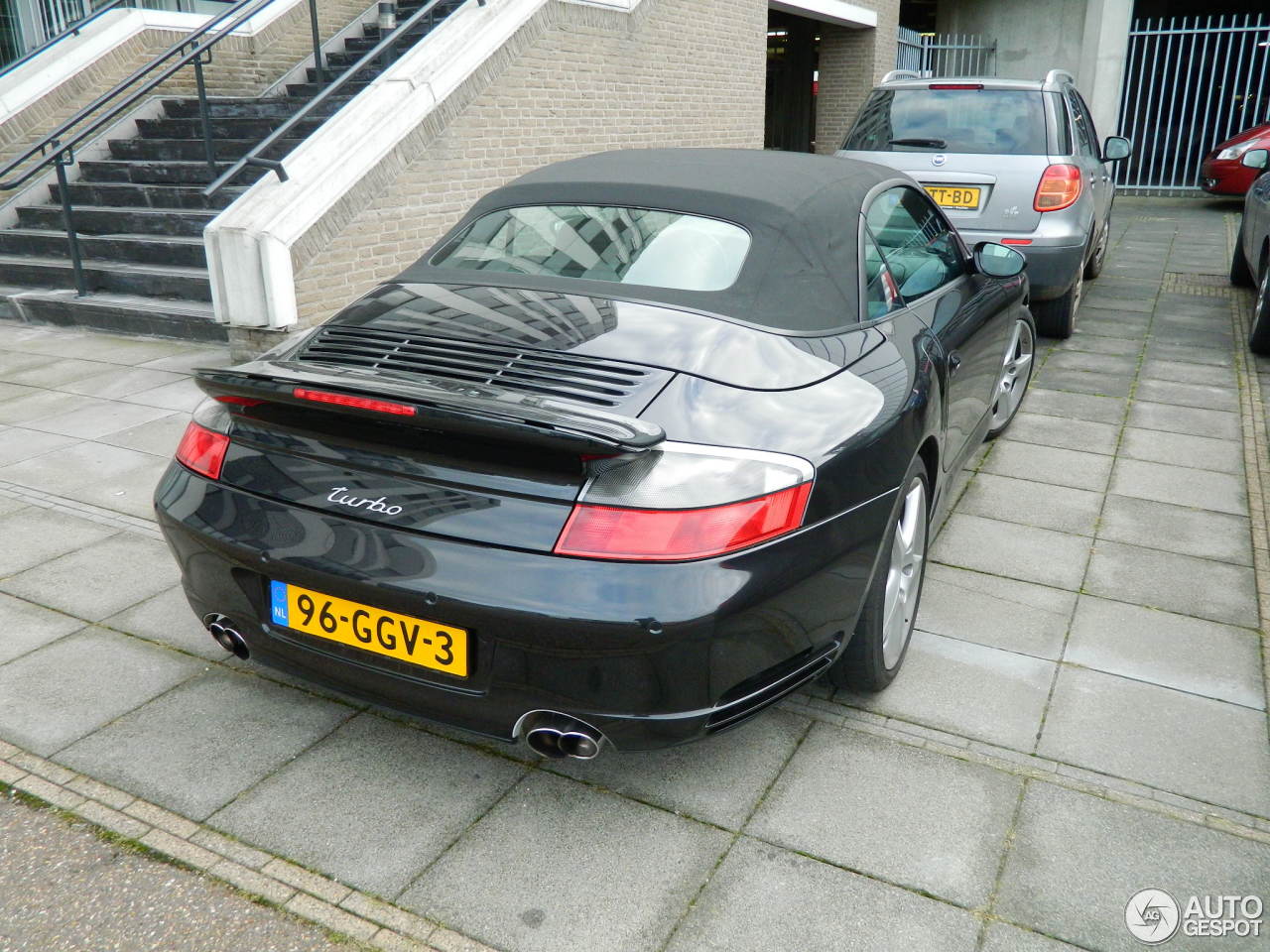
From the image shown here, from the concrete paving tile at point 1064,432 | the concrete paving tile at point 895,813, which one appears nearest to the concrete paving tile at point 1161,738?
the concrete paving tile at point 895,813

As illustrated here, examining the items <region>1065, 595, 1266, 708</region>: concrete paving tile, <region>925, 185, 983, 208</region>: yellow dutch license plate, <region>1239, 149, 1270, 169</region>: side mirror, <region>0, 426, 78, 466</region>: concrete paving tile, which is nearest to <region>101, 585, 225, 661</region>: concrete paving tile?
<region>0, 426, 78, 466</region>: concrete paving tile

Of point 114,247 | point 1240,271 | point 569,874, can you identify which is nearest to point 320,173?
point 114,247

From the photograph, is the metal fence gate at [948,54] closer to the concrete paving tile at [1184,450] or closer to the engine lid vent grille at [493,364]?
the concrete paving tile at [1184,450]

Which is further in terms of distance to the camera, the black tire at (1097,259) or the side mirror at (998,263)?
the black tire at (1097,259)

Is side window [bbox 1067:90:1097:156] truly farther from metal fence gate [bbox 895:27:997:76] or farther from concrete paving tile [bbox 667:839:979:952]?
metal fence gate [bbox 895:27:997:76]

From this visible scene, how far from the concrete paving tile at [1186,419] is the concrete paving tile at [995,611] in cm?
238

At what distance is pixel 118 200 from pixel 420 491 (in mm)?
7921

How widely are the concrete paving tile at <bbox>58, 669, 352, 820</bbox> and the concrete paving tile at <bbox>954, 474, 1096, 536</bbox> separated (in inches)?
113

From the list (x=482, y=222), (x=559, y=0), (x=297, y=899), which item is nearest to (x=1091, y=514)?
(x=482, y=222)

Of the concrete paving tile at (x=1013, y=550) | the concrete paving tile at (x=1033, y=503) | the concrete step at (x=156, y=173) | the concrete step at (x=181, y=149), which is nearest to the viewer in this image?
the concrete paving tile at (x=1013, y=550)

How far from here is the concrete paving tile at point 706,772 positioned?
262 cm

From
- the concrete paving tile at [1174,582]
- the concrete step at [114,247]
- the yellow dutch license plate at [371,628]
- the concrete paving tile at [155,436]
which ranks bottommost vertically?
the concrete paving tile at [1174,582]

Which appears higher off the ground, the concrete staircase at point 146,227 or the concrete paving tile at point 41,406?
the concrete staircase at point 146,227

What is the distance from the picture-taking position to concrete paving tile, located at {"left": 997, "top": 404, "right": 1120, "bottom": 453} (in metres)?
5.40
